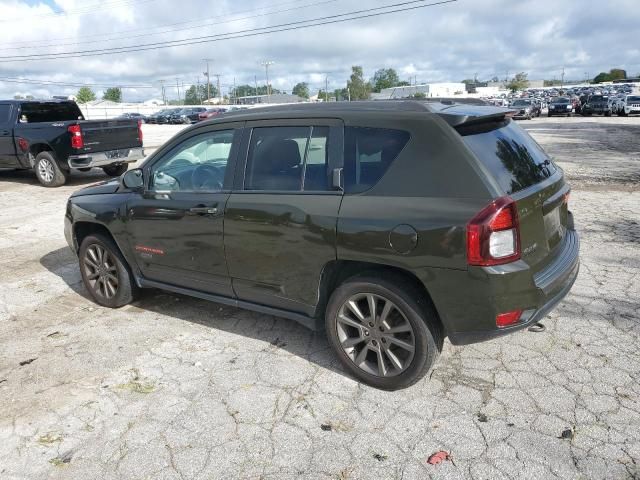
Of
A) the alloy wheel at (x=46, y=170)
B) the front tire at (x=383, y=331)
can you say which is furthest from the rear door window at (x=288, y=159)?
the alloy wheel at (x=46, y=170)

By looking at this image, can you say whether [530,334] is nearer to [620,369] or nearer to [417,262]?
[620,369]

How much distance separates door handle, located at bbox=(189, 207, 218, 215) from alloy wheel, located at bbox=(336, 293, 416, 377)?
1217 millimetres

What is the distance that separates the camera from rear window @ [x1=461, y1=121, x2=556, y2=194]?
2.97 m

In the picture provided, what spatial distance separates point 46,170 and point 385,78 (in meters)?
131

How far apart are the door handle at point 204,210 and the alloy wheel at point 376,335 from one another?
122cm

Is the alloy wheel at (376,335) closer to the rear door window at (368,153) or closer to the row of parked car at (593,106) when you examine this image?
the rear door window at (368,153)

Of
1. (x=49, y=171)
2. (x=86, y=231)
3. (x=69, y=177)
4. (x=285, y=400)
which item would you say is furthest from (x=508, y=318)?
(x=69, y=177)

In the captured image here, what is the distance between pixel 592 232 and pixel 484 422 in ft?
14.9

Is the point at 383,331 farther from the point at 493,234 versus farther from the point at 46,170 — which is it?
the point at 46,170

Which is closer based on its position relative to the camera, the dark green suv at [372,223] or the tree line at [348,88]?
the dark green suv at [372,223]

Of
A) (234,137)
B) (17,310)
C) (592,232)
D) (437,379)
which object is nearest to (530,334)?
(437,379)

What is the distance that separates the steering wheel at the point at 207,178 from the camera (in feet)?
12.7

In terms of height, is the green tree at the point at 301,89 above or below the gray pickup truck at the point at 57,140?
above

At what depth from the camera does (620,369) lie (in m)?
3.38
